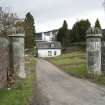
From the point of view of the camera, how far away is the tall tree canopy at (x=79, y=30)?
252 feet

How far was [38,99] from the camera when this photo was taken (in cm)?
1322

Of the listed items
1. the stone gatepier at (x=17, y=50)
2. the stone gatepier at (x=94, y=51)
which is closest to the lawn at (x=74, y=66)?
the stone gatepier at (x=94, y=51)

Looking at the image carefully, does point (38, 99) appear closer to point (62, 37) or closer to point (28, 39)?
point (28, 39)

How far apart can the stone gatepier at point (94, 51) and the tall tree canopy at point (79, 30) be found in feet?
180

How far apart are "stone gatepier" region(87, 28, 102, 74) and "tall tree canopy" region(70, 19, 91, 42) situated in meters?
54.8

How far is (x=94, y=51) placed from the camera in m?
21.5

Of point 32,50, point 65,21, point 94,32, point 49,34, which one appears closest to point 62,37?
point 65,21

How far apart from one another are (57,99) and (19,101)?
203 cm

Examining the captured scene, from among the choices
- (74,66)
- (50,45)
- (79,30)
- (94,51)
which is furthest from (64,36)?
(94,51)

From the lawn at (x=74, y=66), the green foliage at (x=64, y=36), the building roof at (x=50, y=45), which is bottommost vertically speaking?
the lawn at (x=74, y=66)

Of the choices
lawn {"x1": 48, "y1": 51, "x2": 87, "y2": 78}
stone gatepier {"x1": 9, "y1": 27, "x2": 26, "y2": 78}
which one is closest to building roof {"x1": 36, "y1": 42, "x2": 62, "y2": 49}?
lawn {"x1": 48, "y1": 51, "x2": 87, "y2": 78}

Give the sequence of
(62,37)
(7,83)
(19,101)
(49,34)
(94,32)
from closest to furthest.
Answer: (19,101) → (7,83) → (94,32) → (62,37) → (49,34)

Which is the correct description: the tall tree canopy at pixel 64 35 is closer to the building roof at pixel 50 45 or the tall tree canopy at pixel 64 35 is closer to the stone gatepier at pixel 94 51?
the building roof at pixel 50 45

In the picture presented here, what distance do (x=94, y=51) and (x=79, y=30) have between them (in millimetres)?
56365
